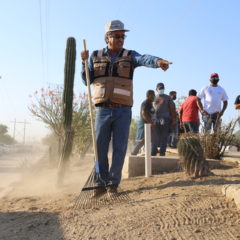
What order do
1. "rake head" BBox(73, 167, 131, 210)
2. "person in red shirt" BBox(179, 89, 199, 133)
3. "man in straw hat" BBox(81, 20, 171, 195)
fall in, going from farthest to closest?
1. "person in red shirt" BBox(179, 89, 199, 133)
2. "man in straw hat" BBox(81, 20, 171, 195)
3. "rake head" BBox(73, 167, 131, 210)

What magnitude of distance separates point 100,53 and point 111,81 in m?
0.42

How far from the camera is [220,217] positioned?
2846mm

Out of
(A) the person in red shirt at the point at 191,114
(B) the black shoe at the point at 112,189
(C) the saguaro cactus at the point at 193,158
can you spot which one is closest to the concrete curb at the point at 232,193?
(C) the saguaro cactus at the point at 193,158

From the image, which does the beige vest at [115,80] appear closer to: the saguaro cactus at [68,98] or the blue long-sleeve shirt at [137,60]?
the blue long-sleeve shirt at [137,60]

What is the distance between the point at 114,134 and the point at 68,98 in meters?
2.84

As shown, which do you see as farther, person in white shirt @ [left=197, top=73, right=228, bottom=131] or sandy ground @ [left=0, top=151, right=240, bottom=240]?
person in white shirt @ [left=197, top=73, right=228, bottom=131]


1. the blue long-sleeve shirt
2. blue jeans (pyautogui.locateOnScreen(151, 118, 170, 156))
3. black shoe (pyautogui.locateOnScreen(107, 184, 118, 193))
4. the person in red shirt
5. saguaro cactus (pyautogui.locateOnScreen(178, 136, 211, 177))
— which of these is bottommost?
black shoe (pyautogui.locateOnScreen(107, 184, 118, 193))

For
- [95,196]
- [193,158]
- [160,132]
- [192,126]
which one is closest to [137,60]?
[193,158]

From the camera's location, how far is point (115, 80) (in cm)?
412

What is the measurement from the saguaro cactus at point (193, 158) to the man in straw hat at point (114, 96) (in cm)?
93

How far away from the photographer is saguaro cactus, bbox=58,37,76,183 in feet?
20.9

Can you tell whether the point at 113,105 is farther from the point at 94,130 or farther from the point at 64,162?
the point at 64,162

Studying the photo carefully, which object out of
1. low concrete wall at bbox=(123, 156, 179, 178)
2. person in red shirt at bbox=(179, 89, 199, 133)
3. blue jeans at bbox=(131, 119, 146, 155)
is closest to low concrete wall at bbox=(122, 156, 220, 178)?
low concrete wall at bbox=(123, 156, 179, 178)

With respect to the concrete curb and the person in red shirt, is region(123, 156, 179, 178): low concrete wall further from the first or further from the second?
the concrete curb
